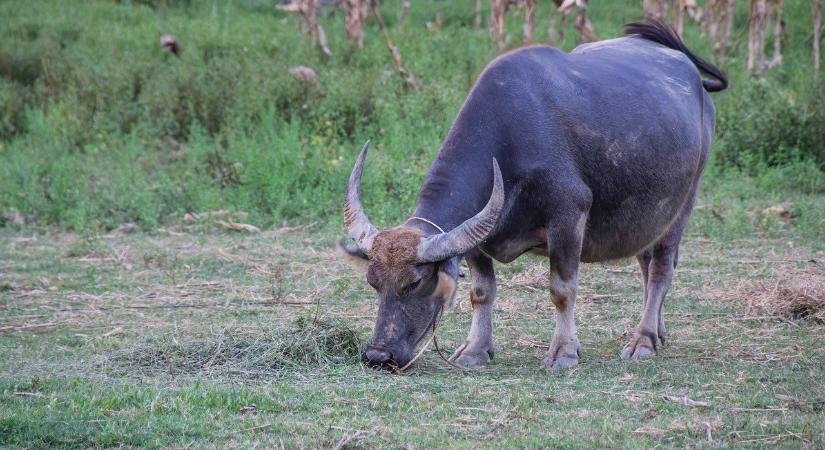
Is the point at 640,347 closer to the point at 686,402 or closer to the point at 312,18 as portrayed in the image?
the point at 686,402

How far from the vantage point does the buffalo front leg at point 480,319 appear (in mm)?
6207

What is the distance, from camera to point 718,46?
53.7ft

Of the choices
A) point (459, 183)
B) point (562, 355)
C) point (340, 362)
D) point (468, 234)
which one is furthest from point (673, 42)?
point (340, 362)

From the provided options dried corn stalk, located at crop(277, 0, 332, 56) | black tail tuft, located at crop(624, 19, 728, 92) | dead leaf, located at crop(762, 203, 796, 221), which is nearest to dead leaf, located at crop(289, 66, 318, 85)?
dried corn stalk, located at crop(277, 0, 332, 56)

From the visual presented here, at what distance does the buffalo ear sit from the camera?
5.73 metres

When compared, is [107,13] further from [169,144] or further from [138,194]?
[138,194]

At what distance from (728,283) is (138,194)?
19.4 feet

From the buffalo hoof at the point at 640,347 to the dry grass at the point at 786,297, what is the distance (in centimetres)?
109

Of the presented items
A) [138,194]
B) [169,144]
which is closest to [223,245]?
[138,194]

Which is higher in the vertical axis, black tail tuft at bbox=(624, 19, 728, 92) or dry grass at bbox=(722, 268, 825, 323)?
black tail tuft at bbox=(624, 19, 728, 92)

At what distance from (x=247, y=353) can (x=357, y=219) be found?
95 centimetres

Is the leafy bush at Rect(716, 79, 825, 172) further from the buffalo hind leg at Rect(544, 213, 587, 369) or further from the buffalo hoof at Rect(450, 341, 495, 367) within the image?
the buffalo hoof at Rect(450, 341, 495, 367)

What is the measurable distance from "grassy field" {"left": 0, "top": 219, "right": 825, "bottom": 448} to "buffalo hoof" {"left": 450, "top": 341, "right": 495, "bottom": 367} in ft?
0.30

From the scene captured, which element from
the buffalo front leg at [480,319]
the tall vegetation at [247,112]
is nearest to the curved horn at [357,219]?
the buffalo front leg at [480,319]
